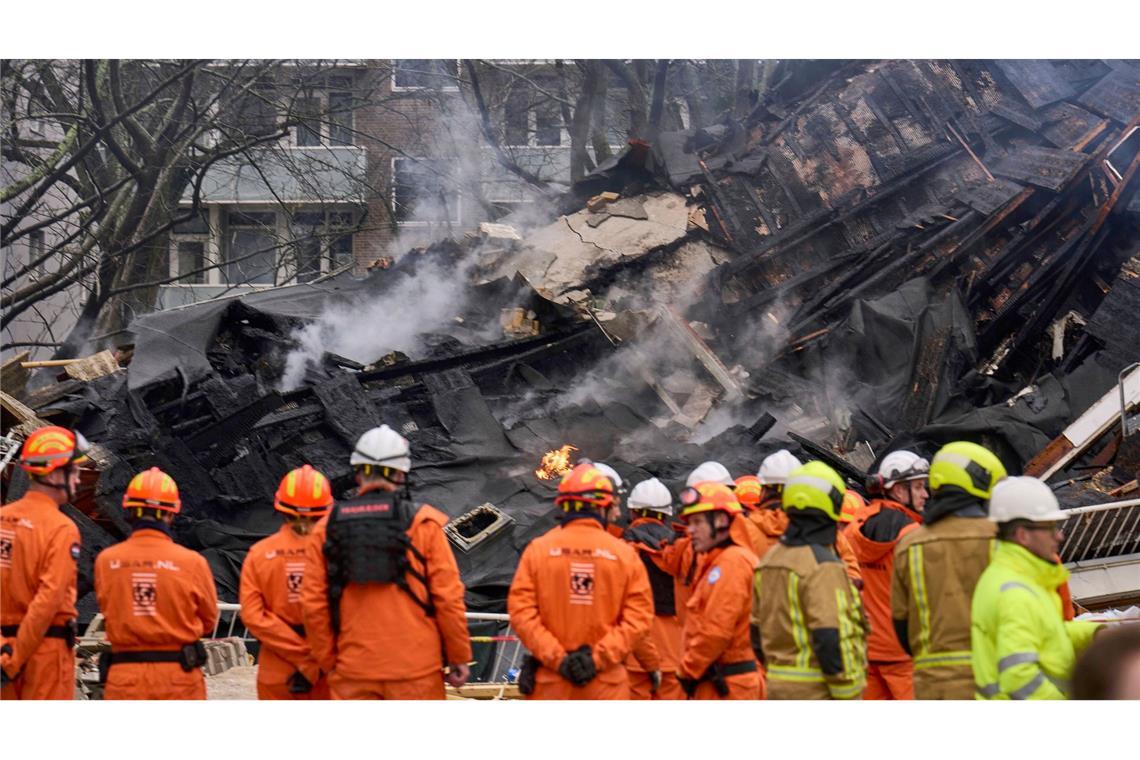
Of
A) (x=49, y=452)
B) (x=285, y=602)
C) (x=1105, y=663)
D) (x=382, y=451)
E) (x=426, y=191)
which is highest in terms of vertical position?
(x=426, y=191)

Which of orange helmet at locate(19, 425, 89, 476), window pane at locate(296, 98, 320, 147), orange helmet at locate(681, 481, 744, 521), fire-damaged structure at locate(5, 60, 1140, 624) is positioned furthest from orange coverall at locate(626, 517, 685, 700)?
window pane at locate(296, 98, 320, 147)

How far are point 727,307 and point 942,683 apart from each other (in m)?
10.2

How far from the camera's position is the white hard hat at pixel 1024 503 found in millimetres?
4359

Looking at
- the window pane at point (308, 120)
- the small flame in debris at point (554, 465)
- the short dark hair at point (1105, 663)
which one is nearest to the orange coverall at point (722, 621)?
the short dark hair at point (1105, 663)

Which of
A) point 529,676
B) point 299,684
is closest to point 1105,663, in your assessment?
point 529,676

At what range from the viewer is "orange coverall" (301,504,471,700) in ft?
18.1

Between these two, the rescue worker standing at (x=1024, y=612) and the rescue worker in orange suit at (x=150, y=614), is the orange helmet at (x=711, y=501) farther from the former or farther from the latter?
the rescue worker in orange suit at (x=150, y=614)

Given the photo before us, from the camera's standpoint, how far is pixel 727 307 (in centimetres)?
1495

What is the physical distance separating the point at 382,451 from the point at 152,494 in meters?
1.32

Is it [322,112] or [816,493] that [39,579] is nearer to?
[816,493]

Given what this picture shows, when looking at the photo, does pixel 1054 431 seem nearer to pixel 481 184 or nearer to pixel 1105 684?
pixel 1105 684

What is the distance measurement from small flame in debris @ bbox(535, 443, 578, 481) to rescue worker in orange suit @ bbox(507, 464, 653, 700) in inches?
243

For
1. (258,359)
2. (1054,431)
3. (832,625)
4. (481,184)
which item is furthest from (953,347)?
(481,184)

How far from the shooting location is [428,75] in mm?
24875
